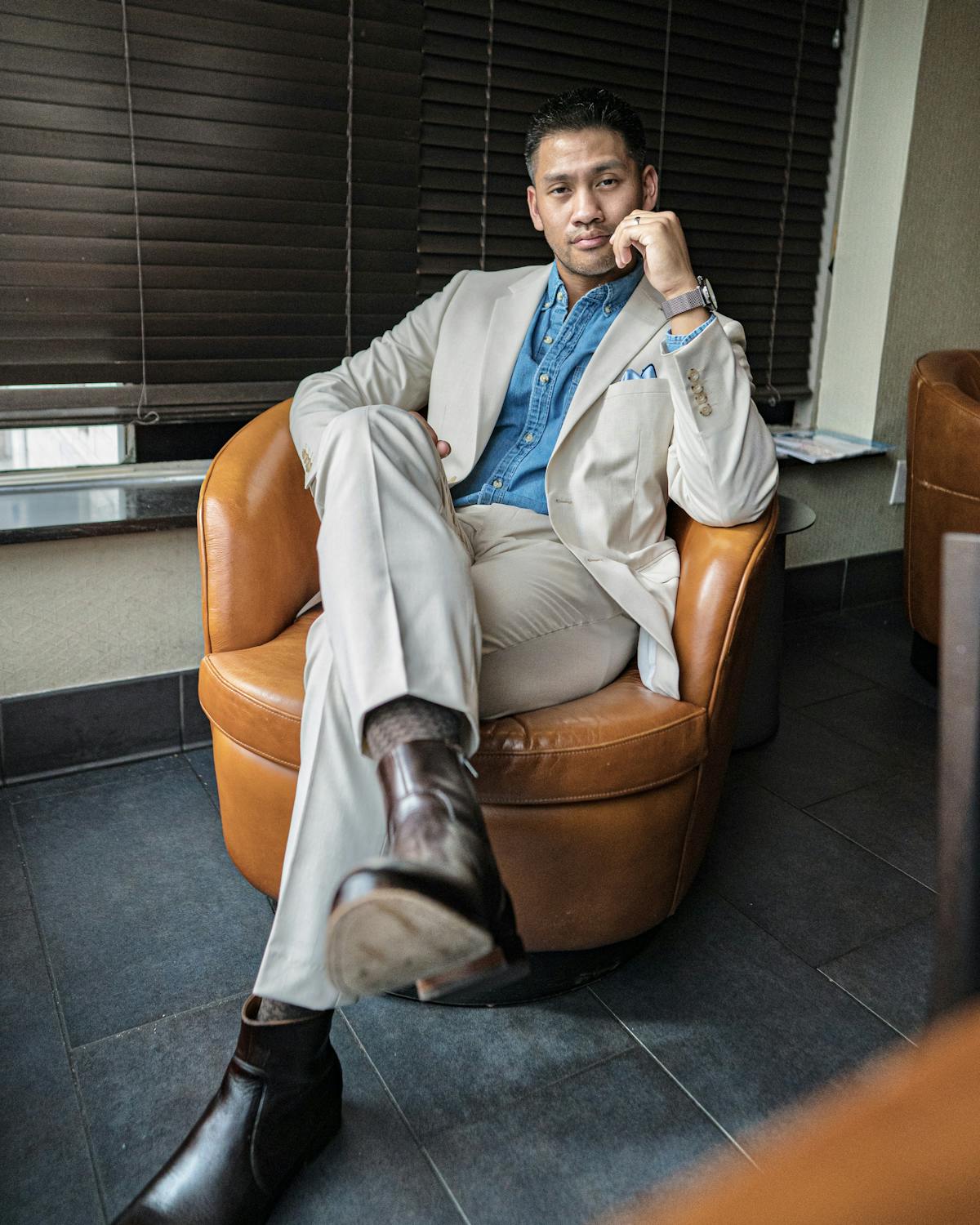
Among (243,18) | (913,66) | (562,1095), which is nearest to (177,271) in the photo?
(243,18)

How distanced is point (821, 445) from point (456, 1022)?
2288mm

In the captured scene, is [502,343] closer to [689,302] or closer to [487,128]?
[689,302]

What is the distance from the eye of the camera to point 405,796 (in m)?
1.15

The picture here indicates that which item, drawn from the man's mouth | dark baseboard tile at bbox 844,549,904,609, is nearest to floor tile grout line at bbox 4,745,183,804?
the man's mouth

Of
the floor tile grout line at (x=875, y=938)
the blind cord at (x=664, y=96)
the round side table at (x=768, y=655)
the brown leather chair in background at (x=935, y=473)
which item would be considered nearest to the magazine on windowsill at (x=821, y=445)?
the brown leather chair in background at (x=935, y=473)

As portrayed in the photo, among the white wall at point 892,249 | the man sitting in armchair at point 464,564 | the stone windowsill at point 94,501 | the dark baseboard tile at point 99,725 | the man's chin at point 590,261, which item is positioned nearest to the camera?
the man sitting in armchair at point 464,564

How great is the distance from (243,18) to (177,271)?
54 centimetres

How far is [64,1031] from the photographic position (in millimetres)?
1537

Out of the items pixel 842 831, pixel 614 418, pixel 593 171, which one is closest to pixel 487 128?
pixel 593 171

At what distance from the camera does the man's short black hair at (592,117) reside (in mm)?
1803

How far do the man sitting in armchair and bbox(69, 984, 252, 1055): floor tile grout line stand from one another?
0.30m

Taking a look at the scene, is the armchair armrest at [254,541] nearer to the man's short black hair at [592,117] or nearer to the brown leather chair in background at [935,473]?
the man's short black hair at [592,117]

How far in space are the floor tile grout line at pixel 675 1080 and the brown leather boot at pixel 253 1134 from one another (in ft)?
1.55

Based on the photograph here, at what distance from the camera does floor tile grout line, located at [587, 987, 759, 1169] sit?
1.38m
